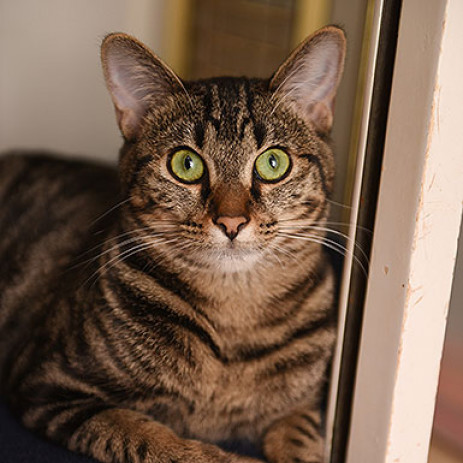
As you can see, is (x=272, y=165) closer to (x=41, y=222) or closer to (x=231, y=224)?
(x=231, y=224)

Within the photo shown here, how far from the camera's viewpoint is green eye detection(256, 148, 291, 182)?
1.11 m

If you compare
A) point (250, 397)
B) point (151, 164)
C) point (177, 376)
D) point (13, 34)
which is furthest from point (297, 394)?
point (13, 34)

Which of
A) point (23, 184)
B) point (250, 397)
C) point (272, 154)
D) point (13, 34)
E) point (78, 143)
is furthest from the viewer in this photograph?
point (78, 143)

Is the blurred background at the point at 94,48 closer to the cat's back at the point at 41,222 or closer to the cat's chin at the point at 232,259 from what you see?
the cat's back at the point at 41,222

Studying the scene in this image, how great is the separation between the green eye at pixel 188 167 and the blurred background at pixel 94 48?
68 centimetres

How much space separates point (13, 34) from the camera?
1979 mm

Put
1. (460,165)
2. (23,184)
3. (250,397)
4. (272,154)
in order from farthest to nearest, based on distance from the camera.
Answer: (23,184), (250,397), (272,154), (460,165)

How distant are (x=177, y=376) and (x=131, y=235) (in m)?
0.26

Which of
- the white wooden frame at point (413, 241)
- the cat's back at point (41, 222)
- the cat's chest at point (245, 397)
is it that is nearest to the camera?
the white wooden frame at point (413, 241)

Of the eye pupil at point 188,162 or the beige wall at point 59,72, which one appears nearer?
the eye pupil at point 188,162

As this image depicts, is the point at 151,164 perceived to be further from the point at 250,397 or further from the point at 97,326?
→ the point at 250,397

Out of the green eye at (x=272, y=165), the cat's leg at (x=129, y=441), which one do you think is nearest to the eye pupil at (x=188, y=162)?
the green eye at (x=272, y=165)

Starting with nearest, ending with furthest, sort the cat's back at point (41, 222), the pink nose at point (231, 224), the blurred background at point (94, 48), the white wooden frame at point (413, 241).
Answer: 1. the white wooden frame at point (413, 241)
2. the pink nose at point (231, 224)
3. the cat's back at point (41, 222)
4. the blurred background at point (94, 48)

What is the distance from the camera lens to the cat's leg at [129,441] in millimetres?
1099
